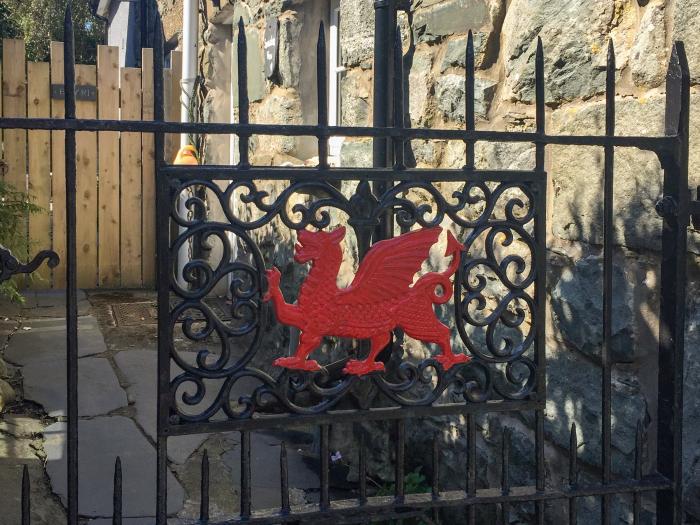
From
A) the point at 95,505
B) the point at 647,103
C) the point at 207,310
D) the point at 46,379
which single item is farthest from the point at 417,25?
the point at 46,379

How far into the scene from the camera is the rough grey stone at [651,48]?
212 cm

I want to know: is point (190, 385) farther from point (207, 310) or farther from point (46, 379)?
point (207, 310)

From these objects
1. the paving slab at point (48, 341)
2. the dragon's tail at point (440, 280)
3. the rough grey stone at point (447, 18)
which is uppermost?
the rough grey stone at point (447, 18)

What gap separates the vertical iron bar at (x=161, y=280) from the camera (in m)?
1.74

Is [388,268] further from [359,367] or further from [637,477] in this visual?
[637,477]

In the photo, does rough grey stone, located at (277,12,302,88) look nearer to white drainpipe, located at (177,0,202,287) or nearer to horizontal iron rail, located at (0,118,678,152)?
white drainpipe, located at (177,0,202,287)

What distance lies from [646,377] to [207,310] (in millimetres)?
1191

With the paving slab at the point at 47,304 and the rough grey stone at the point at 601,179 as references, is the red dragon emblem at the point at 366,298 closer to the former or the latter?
→ the rough grey stone at the point at 601,179

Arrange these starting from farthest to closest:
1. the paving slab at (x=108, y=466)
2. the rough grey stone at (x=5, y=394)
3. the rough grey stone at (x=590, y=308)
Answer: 1. the rough grey stone at (x=5, y=394)
2. the paving slab at (x=108, y=466)
3. the rough grey stone at (x=590, y=308)

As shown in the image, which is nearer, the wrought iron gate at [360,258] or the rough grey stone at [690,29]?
the wrought iron gate at [360,258]

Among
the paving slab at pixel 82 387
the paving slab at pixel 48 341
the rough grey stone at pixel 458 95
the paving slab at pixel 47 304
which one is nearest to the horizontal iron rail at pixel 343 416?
the rough grey stone at pixel 458 95

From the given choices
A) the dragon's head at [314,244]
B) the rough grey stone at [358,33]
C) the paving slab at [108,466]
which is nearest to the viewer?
the dragon's head at [314,244]

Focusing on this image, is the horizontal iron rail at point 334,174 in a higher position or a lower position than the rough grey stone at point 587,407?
higher

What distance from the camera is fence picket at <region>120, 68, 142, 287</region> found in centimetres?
709
